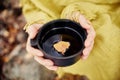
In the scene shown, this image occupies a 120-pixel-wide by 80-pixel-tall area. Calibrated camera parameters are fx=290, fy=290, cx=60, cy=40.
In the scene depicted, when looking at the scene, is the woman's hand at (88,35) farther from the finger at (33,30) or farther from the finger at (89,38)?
the finger at (33,30)

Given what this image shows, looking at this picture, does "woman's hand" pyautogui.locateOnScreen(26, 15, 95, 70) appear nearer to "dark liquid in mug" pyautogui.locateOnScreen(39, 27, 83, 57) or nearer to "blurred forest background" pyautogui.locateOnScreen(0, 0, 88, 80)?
"dark liquid in mug" pyautogui.locateOnScreen(39, 27, 83, 57)

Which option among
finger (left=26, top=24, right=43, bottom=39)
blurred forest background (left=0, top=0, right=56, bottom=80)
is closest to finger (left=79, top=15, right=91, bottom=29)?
finger (left=26, top=24, right=43, bottom=39)

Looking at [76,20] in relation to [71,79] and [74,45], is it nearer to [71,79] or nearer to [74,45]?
[74,45]

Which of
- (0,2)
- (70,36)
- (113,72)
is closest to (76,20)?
(70,36)

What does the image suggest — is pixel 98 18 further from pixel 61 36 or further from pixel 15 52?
pixel 15 52

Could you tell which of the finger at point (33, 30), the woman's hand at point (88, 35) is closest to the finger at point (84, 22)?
the woman's hand at point (88, 35)

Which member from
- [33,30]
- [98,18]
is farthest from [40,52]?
[98,18]
